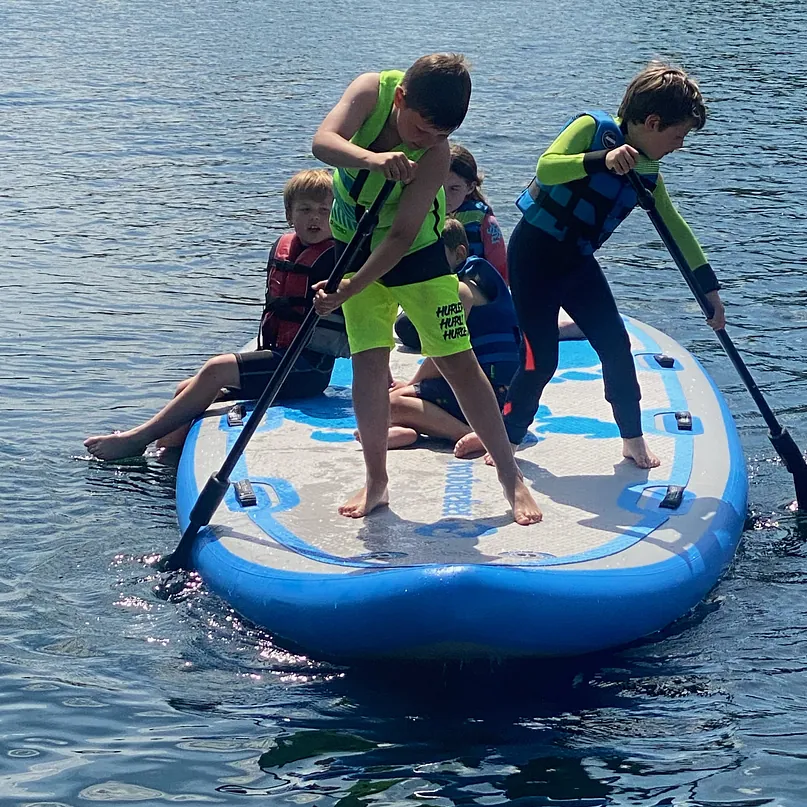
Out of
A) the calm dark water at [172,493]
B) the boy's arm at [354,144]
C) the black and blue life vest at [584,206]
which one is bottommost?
the calm dark water at [172,493]

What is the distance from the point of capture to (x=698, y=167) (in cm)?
1338

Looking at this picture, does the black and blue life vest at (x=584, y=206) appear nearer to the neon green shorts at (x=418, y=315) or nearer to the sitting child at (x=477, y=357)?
the sitting child at (x=477, y=357)

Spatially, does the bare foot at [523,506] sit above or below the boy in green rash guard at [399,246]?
below

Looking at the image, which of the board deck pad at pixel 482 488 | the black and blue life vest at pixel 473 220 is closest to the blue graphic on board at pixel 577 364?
the board deck pad at pixel 482 488

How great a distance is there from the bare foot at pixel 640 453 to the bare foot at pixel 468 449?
1.99 feet

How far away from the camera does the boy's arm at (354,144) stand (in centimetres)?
435

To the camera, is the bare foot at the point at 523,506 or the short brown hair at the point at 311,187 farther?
the short brown hair at the point at 311,187

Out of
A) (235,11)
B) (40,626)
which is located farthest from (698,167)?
(235,11)

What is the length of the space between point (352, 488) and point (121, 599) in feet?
3.23

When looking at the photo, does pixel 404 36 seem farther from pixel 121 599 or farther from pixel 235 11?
pixel 121 599

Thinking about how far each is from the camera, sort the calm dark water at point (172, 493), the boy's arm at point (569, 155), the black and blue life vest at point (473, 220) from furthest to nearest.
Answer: the black and blue life vest at point (473, 220), the boy's arm at point (569, 155), the calm dark water at point (172, 493)

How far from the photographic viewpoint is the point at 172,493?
6277 mm

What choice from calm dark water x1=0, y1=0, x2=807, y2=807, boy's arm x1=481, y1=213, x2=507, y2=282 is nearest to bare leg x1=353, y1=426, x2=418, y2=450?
calm dark water x1=0, y1=0, x2=807, y2=807

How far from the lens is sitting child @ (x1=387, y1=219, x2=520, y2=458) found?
581 cm
